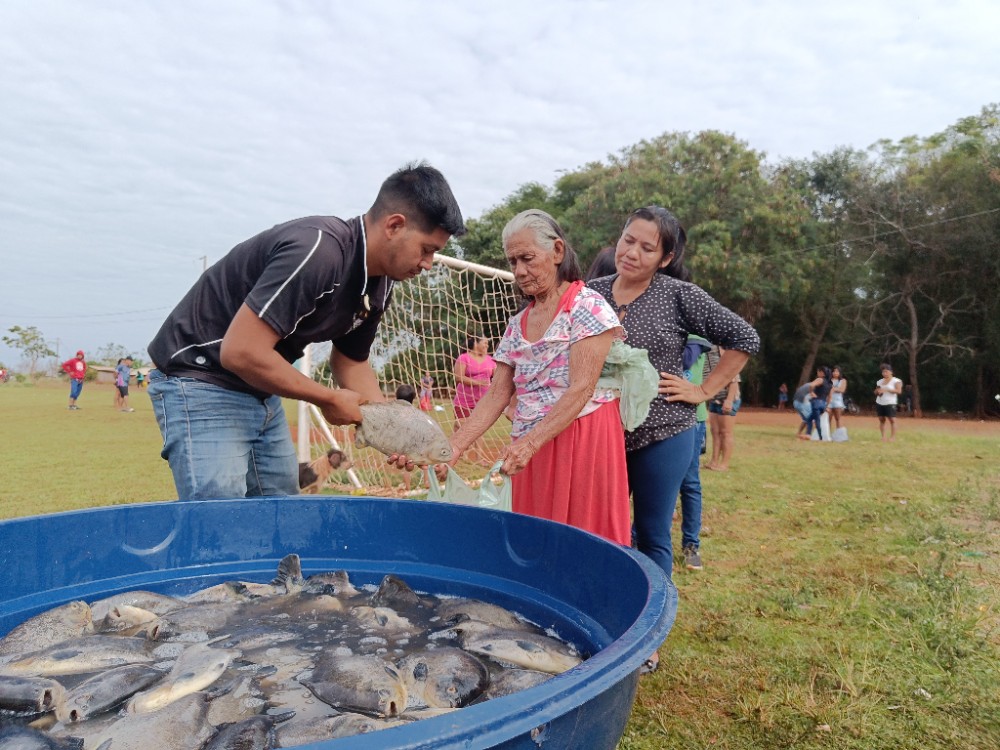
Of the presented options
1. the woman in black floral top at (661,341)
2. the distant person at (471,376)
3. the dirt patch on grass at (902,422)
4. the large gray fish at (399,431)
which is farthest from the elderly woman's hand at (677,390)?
the dirt patch on grass at (902,422)

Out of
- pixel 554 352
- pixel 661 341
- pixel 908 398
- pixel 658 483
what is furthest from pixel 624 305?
pixel 908 398

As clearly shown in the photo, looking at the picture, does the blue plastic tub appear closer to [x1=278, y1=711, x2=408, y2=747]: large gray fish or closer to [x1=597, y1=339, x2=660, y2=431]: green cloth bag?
[x1=278, y1=711, x2=408, y2=747]: large gray fish

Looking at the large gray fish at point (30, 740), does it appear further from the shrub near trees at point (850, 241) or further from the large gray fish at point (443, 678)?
the shrub near trees at point (850, 241)

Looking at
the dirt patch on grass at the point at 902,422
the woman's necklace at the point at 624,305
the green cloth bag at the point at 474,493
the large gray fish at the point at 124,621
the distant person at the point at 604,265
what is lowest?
the dirt patch on grass at the point at 902,422

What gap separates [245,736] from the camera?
135 centimetres

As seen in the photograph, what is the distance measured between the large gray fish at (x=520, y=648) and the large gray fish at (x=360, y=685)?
0.87 ft

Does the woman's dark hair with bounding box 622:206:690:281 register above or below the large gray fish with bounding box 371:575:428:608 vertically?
above

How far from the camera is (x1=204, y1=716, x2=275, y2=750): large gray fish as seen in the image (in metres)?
1.32

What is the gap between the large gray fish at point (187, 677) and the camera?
1524 millimetres

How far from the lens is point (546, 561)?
84.0 inches

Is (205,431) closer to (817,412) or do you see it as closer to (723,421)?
(723,421)

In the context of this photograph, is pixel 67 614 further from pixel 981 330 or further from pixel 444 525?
pixel 981 330

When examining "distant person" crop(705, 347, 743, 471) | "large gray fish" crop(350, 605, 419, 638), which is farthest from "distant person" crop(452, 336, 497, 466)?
"large gray fish" crop(350, 605, 419, 638)

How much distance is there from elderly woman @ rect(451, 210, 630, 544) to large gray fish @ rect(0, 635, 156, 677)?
4.11 feet
